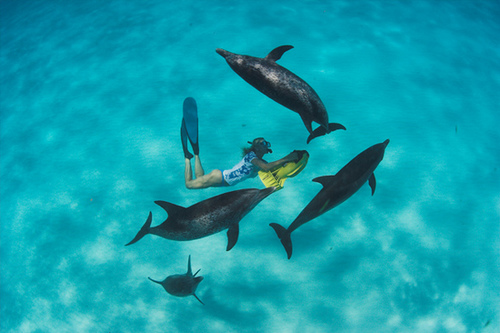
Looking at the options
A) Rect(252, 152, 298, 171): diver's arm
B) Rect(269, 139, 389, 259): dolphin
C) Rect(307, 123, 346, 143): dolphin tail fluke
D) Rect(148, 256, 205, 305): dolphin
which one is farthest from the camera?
Rect(252, 152, 298, 171): diver's arm

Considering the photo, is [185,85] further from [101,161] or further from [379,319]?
[379,319]

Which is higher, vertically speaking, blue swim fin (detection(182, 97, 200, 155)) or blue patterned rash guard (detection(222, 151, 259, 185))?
blue swim fin (detection(182, 97, 200, 155))

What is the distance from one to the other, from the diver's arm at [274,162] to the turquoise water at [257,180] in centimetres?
124

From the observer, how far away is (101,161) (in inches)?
301

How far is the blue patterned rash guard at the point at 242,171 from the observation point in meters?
5.57

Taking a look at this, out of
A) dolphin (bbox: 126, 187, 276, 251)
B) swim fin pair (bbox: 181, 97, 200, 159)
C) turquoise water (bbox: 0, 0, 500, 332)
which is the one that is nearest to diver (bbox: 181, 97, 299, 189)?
swim fin pair (bbox: 181, 97, 200, 159)

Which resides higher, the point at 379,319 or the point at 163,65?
the point at 163,65

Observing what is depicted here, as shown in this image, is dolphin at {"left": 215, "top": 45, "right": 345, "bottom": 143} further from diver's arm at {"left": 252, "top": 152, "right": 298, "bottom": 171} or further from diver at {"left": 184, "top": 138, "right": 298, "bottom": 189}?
diver at {"left": 184, "top": 138, "right": 298, "bottom": 189}

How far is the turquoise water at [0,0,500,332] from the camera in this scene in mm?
5656

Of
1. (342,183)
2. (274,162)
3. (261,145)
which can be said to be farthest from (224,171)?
(342,183)

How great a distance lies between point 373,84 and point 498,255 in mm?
5329

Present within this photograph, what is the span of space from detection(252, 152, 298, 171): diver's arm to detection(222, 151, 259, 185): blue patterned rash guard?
167 millimetres

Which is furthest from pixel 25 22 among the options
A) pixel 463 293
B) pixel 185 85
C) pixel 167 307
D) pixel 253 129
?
pixel 463 293

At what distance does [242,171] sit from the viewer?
18.6 ft
